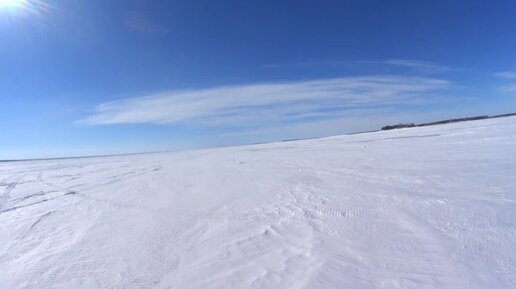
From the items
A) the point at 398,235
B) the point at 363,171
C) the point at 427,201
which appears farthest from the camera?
the point at 363,171

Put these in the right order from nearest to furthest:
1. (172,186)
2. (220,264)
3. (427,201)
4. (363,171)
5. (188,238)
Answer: (220,264) → (188,238) → (427,201) → (363,171) → (172,186)

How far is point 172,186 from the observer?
6461 mm

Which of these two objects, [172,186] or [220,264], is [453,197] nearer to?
[220,264]

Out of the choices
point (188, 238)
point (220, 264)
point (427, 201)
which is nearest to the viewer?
point (220, 264)

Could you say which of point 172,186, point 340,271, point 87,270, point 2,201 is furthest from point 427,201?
point 2,201

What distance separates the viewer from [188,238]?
10.3ft

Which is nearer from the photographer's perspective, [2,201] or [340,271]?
[340,271]

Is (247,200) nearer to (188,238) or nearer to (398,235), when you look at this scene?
(188,238)

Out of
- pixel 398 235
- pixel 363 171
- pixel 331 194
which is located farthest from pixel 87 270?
pixel 363 171

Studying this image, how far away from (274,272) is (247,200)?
229 cm

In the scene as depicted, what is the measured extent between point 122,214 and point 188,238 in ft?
5.62

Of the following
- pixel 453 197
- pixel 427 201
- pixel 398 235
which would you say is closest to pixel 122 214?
pixel 398 235

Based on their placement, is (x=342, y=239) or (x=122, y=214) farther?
(x=122, y=214)

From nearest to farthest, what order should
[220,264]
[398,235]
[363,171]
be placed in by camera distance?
[220,264] → [398,235] → [363,171]
